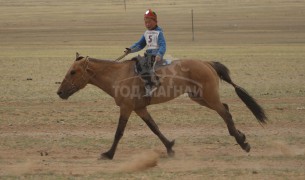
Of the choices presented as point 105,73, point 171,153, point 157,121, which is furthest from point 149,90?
point 157,121

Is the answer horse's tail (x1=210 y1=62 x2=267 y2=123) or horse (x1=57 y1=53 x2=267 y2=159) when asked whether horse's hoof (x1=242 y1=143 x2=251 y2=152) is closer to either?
horse (x1=57 y1=53 x2=267 y2=159)

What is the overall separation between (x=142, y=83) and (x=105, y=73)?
1.98 feet

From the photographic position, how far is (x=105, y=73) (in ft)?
35.0

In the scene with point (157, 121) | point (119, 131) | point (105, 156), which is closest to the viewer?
point (105, 156)

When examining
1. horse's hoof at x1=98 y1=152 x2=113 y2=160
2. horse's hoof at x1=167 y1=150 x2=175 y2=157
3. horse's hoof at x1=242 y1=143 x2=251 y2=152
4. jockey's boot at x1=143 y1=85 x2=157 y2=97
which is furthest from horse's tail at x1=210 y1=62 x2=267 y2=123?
horse's hoof at x1=98 y1=152 x2=113 y2=160

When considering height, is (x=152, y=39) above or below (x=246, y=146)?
above

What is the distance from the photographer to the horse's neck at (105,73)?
34.8ft

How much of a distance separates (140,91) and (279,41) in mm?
28603

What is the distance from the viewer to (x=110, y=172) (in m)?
9.05

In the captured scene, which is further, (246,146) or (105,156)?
(246,146)

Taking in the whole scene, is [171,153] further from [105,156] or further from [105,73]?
[105,73]

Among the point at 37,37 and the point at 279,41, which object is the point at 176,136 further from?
the point at 37,37

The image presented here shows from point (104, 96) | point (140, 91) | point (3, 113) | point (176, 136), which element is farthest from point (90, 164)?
point (104, 96)

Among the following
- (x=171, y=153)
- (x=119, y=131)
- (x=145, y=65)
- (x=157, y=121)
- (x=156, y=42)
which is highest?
(x=156, y=42)
